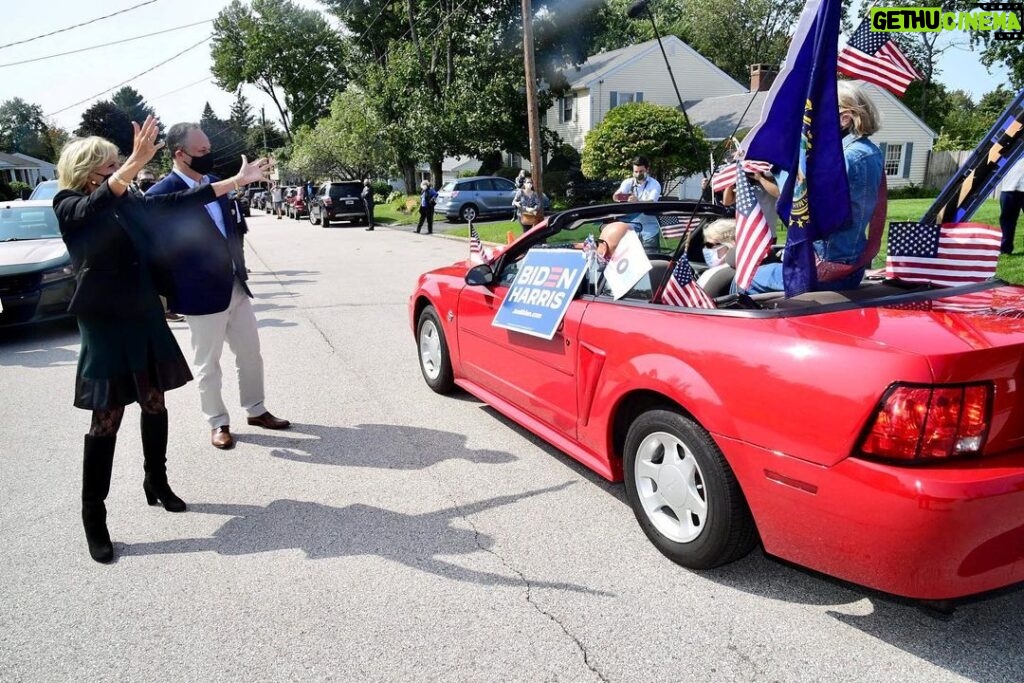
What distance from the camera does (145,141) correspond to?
3.03 m

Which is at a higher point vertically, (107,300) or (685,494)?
(107,300)

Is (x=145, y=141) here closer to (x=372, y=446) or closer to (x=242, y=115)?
Answer: (x=372, y=446)

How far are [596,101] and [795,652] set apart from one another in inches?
1425

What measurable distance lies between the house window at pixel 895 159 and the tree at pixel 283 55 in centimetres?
4591

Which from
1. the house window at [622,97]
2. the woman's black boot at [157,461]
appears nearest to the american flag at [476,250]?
the woman's black boot at [157,461]

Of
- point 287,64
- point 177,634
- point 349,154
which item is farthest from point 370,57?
point 177,634

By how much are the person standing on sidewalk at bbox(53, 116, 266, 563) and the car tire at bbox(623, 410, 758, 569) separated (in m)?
2.31

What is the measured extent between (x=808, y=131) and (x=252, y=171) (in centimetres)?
283

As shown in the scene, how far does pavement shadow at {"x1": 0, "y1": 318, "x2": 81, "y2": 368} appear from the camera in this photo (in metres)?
6.92

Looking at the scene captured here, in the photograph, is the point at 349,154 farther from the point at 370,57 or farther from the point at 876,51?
the point at 876,51

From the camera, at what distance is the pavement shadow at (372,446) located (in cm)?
422

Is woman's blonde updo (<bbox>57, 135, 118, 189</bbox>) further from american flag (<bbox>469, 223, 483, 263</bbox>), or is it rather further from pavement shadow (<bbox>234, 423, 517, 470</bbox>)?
american flag (<bbox>469, 223, 483, 263</bbox>)

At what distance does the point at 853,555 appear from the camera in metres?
2.24

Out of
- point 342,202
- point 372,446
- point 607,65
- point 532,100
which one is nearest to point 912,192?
point 607,65
